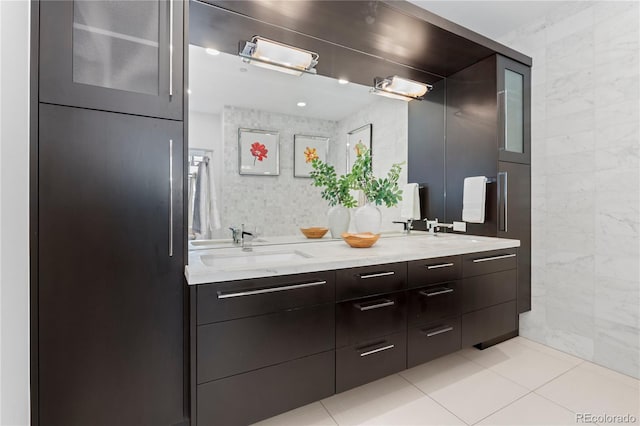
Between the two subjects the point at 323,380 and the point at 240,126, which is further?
the point at 240,126

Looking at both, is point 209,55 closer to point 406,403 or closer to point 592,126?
point 406,403

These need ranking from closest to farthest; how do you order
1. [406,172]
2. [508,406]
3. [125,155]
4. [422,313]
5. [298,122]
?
1. [125,155]
2. [508,406]
3. [422,313]
4. [298,122]
5. [406,172]

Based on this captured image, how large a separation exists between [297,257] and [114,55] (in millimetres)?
1317

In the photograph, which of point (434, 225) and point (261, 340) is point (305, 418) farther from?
point (434, 225)

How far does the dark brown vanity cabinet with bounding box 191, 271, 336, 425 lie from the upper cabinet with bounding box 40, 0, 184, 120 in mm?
859

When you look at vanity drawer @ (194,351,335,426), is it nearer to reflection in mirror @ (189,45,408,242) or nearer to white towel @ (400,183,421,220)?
reflection in mirror @ (189,45,408,242)

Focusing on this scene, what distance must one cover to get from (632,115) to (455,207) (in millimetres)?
1270

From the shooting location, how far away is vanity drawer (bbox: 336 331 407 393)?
1.55 metres

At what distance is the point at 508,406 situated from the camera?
5.60 ft

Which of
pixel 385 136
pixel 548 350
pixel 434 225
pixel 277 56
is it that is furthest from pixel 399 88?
pixel 548 350

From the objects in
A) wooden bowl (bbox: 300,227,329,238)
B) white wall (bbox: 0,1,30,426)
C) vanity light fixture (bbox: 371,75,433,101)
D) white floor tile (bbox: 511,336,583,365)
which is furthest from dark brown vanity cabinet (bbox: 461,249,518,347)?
white wall (bbox: 0,1,30,426)

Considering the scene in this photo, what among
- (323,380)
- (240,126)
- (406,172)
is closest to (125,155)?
(240,126)

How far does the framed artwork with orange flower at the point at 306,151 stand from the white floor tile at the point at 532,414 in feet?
6.00

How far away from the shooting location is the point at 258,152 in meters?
2.02
